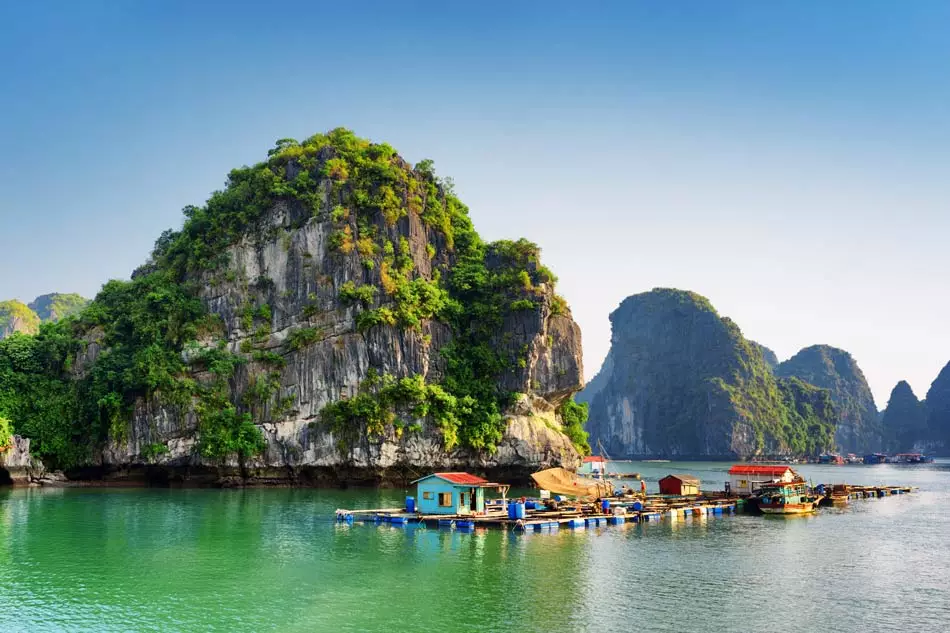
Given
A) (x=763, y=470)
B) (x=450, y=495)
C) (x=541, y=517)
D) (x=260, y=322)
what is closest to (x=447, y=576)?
(x=450, y=495)

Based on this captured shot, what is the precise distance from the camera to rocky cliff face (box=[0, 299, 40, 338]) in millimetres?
157625

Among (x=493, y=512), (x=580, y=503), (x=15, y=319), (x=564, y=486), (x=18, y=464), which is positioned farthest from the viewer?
(x=15, y=319)

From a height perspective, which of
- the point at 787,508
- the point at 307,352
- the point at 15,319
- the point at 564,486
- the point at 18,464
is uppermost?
the point at 15,319

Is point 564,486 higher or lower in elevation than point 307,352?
lower

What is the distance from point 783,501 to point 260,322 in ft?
152

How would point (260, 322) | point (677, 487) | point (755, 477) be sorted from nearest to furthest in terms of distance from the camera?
point (755, 477) < point (677, 487) < point (260, 322)

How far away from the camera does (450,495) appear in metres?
44.2

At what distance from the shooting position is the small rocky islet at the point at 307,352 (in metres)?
67.1

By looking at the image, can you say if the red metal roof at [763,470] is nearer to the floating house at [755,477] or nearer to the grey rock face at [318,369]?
the floating house at [755,477]

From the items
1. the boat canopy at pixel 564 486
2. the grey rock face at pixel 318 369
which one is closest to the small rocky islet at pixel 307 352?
the grey rock face at pixel 318 369

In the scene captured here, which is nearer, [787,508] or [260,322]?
[787,508]

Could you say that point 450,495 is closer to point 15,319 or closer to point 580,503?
point 580,503

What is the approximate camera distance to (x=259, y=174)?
250ft

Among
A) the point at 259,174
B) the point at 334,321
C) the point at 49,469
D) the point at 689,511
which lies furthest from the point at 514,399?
the point at 49,469
